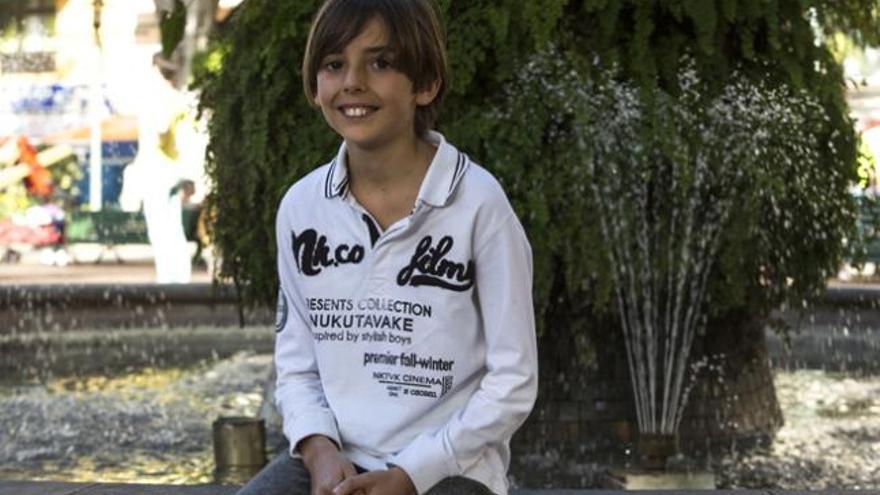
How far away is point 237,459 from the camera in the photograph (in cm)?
633

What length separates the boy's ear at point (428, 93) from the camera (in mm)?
2684

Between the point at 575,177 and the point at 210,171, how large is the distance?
172cm

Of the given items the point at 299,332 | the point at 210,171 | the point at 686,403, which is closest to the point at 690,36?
the point at 686,403

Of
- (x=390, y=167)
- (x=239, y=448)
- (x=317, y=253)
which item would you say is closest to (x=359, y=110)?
(x=390, y=167)

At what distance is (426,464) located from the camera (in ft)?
8.24

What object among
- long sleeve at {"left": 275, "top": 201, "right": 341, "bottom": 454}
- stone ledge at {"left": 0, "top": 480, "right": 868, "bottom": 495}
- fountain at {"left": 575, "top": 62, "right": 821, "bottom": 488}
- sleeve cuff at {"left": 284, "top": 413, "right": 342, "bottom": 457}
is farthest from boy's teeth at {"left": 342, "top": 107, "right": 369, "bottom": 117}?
fountain at {"left": 575, "top": 62, "right": 821, "bottom": 488}

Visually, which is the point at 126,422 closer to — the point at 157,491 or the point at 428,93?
the point at 157,491

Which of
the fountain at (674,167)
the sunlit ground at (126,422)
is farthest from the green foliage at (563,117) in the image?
the sunlit ground at (126,422)

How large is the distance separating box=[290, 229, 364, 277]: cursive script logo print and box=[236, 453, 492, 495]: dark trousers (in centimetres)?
29

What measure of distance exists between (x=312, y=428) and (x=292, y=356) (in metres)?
0.19

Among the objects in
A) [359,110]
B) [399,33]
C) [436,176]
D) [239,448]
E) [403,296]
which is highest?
[399,33]

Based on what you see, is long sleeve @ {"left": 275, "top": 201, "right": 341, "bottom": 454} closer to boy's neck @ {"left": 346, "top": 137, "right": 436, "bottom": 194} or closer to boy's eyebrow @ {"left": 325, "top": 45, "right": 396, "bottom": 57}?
boy's neck @ {"left": 346, "top": 137, "right": 436, "bottom": 194}

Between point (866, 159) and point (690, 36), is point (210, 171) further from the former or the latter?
point (866, 159)

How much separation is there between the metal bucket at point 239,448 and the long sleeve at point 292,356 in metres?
3.51
